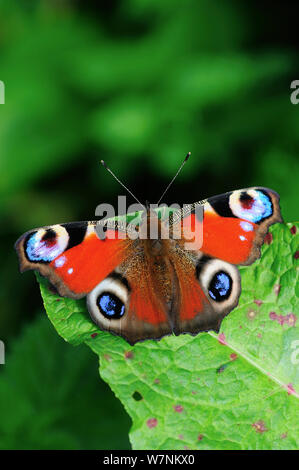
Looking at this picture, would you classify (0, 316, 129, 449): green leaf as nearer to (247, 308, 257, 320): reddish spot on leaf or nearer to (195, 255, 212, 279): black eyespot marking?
(195, 255, 212, 279): black eyespot marking

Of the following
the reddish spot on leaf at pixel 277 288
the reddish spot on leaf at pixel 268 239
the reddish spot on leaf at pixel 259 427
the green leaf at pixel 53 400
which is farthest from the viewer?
the green leaf at pixel 53 400

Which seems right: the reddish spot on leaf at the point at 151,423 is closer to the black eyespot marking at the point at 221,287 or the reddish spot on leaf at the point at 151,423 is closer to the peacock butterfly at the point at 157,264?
the peacock butterfly at the point at 157,264

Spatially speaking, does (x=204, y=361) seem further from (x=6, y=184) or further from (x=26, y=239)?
(x=6, y=184)

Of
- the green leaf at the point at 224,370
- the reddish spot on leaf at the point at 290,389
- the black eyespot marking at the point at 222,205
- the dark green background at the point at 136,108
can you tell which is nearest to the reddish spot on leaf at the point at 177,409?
the green leaf at the point at 224,370

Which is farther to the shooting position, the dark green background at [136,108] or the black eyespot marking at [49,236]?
the dark green background at [136,108]

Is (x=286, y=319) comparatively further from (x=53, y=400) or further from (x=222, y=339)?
(x=53, y=400)
